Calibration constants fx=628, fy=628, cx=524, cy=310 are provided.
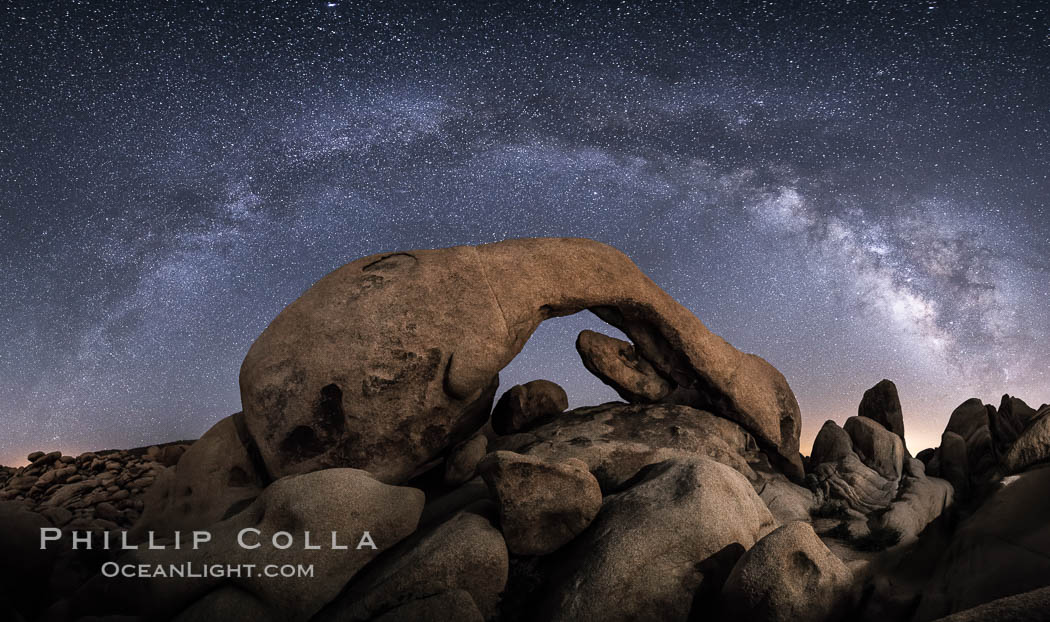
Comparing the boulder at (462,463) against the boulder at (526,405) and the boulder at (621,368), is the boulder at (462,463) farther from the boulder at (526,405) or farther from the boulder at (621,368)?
the boulder at (621,368)

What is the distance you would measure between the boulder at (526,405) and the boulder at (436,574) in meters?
5.51

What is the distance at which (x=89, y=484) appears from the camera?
1481 centimetres

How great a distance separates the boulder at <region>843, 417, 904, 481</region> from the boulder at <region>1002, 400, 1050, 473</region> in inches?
101

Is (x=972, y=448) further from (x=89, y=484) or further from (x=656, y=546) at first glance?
(x=89, y=484)

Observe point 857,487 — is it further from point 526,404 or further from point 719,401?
point 526,404

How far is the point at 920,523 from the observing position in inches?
436

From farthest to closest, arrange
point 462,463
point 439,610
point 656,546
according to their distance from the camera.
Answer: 1. point 462,463
2. point 656,546
3. point 439,610

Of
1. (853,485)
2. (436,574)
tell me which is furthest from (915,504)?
(436,574)

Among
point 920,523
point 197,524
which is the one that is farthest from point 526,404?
point 920,523

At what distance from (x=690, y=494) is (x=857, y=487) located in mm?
6770

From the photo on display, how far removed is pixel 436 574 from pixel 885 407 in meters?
13.0

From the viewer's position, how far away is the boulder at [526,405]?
13102 millimetres

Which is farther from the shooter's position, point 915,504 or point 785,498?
point 785,498

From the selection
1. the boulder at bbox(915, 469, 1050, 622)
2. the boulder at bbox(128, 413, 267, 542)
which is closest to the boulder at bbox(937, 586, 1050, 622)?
the boulder at bbox(915, 469, 1050, 622)
